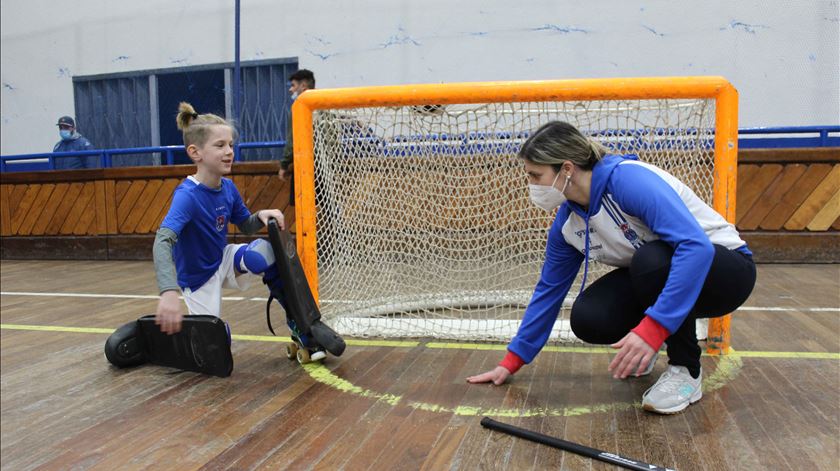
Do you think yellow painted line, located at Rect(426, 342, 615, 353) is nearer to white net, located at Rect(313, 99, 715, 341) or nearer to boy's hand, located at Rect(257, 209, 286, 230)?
white net, located at Rect(313, 99, 715, 341)

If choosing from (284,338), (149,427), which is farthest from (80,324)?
(149,427)

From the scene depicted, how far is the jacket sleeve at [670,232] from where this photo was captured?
165 centimetres

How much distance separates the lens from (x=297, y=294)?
96.3 inches

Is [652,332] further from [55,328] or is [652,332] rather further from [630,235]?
[55,328]

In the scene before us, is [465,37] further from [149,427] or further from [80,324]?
[149,427]

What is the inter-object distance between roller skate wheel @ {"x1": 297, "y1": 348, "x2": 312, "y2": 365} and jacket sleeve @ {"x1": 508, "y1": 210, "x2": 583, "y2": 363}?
32.4 inches

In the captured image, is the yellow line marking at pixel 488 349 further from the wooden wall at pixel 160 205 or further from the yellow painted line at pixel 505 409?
the wooden wall at pixel 160 205

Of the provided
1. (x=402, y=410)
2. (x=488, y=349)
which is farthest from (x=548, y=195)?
(x=488, y=349)

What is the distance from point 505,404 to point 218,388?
1.00m

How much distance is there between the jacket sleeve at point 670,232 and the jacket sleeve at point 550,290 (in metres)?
Result: 0.28

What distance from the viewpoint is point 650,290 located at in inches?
72.9

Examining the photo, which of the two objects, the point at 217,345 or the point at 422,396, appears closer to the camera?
the point at 422,396

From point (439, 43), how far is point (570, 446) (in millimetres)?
5659

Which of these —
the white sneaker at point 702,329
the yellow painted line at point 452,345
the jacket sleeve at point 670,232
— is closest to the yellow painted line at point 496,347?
the yellow painted line at point 452,345
